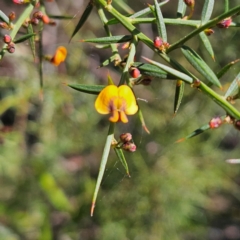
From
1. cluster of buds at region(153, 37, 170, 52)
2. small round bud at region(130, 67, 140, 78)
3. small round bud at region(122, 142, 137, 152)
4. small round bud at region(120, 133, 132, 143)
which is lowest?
small round bud at region(122, 142, 137, 152)

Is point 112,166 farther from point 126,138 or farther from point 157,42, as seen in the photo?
point 157,42

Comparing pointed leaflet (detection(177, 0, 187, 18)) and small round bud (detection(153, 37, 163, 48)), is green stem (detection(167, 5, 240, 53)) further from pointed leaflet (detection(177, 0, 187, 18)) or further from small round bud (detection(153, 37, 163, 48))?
pointed leaflet (detection(177, 0, 187, 18))

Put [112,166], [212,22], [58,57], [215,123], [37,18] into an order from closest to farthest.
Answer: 1. [212,22]
2. [215,123]
3. [37,18]
4. [58,57]
5. [112,166]

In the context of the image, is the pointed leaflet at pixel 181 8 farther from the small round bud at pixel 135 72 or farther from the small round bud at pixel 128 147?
the small round bud at pixel 128 147

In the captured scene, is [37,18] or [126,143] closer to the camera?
[126,143]

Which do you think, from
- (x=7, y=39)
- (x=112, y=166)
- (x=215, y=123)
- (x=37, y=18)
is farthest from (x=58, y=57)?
(x=112, y=166)

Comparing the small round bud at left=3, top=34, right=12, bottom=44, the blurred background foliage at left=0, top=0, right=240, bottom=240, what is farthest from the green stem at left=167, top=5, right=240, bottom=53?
the blurred background foliage at left=0, top=0, right=240, bottom=240
